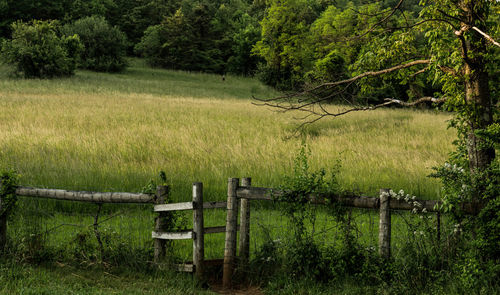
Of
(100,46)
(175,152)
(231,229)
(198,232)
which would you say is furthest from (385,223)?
(100,46)

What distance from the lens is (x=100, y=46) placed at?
81688 mm

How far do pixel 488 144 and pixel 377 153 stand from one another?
1245cm

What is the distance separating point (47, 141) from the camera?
20.1 meters

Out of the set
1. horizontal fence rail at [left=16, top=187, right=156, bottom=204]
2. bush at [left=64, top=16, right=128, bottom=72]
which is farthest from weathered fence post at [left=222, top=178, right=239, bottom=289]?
bush at [left=64, top=16, right=128, bottom=72]

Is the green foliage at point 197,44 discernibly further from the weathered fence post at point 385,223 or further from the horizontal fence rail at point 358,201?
the weathered fence post at point 385,223

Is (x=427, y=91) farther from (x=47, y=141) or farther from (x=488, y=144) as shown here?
(x=488, y=144)

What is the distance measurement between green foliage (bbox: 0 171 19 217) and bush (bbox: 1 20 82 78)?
54.6m

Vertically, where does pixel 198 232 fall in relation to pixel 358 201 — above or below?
below

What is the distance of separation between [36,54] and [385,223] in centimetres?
5997

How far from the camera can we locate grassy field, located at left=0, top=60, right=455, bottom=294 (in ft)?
35.9

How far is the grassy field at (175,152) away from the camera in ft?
35.9

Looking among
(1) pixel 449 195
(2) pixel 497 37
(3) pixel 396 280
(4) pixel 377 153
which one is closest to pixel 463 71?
(2) pixel 497 37

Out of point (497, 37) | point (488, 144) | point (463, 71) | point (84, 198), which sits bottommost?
point (84, 198)

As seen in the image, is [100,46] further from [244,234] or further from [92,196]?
[244,234]
